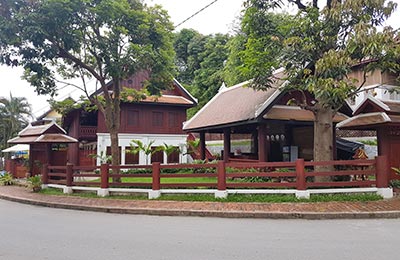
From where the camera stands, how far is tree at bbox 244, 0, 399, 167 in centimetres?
1058

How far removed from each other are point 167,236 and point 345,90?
6699 mm

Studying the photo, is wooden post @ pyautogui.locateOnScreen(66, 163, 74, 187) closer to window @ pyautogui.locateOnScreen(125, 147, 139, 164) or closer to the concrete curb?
the concrete curb

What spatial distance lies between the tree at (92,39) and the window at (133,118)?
37.2 ft

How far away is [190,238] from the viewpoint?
7449 millimetres

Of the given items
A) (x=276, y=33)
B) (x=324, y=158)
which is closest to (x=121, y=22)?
(x=276, y=33)

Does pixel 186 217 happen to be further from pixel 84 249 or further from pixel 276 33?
pixel 276 33

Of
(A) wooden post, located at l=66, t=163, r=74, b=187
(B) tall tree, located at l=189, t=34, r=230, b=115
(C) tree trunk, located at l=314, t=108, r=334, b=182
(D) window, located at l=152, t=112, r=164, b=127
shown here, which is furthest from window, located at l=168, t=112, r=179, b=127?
(C) tree trunk, located at l=314, t=108, r=334, b=182

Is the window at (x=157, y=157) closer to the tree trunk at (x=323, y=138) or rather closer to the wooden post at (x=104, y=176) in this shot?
the wooden post at (x=104, y=176)

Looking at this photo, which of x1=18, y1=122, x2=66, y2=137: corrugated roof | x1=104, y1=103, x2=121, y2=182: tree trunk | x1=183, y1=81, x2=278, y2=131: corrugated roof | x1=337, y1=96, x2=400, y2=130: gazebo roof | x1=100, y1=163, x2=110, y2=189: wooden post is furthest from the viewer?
x1=18, y1=122, x2=66, y2=137: corrugated roof

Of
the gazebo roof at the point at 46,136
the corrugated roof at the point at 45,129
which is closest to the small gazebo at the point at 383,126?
the gazebo roof at the point at 46,136

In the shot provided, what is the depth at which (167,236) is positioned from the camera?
302 inches

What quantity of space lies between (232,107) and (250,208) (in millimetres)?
8862

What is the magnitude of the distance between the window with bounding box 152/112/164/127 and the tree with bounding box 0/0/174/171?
40.3ft

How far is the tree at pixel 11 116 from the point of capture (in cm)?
3922
